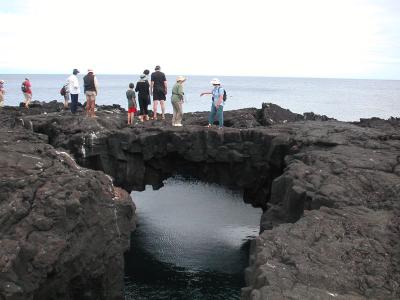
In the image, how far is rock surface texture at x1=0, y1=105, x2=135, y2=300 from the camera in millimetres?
11164

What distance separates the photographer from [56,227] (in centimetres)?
1207

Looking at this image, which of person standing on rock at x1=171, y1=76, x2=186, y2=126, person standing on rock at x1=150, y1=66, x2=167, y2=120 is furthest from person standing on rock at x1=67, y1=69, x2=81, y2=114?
person standing on rock at x1=171, y1=76, x2=186, y2=126

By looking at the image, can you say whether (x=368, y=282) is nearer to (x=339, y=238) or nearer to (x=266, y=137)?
(x=339, y=238)

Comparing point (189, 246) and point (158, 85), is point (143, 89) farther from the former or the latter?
point (189, 246)

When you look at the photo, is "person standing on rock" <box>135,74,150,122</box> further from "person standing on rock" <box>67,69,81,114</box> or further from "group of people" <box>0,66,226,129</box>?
"person standing on rock" <box>67,69,81,114</box>

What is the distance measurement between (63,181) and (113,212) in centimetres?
207

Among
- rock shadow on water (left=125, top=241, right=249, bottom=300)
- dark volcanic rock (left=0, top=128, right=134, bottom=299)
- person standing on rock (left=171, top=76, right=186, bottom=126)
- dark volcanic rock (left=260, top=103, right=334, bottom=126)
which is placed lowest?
rock shadow on water (left=125, top=241, right=249, bottom=300)

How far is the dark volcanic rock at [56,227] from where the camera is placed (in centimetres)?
1116

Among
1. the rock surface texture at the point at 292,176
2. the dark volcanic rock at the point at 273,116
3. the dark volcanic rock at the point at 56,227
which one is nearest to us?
the rock surface texture at the point at 292,176

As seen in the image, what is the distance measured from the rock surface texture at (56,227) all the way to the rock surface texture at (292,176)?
539 cm

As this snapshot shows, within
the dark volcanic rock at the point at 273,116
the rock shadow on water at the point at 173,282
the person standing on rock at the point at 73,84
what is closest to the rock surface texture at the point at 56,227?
the rock shadow on water at the point at 173,282

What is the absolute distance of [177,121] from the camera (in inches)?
945

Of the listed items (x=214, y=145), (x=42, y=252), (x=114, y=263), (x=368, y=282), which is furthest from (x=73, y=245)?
(x=214, y=145)

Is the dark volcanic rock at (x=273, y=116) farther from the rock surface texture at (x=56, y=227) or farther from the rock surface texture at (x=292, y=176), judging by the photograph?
the rock surface texture at (x=56, y=227)
